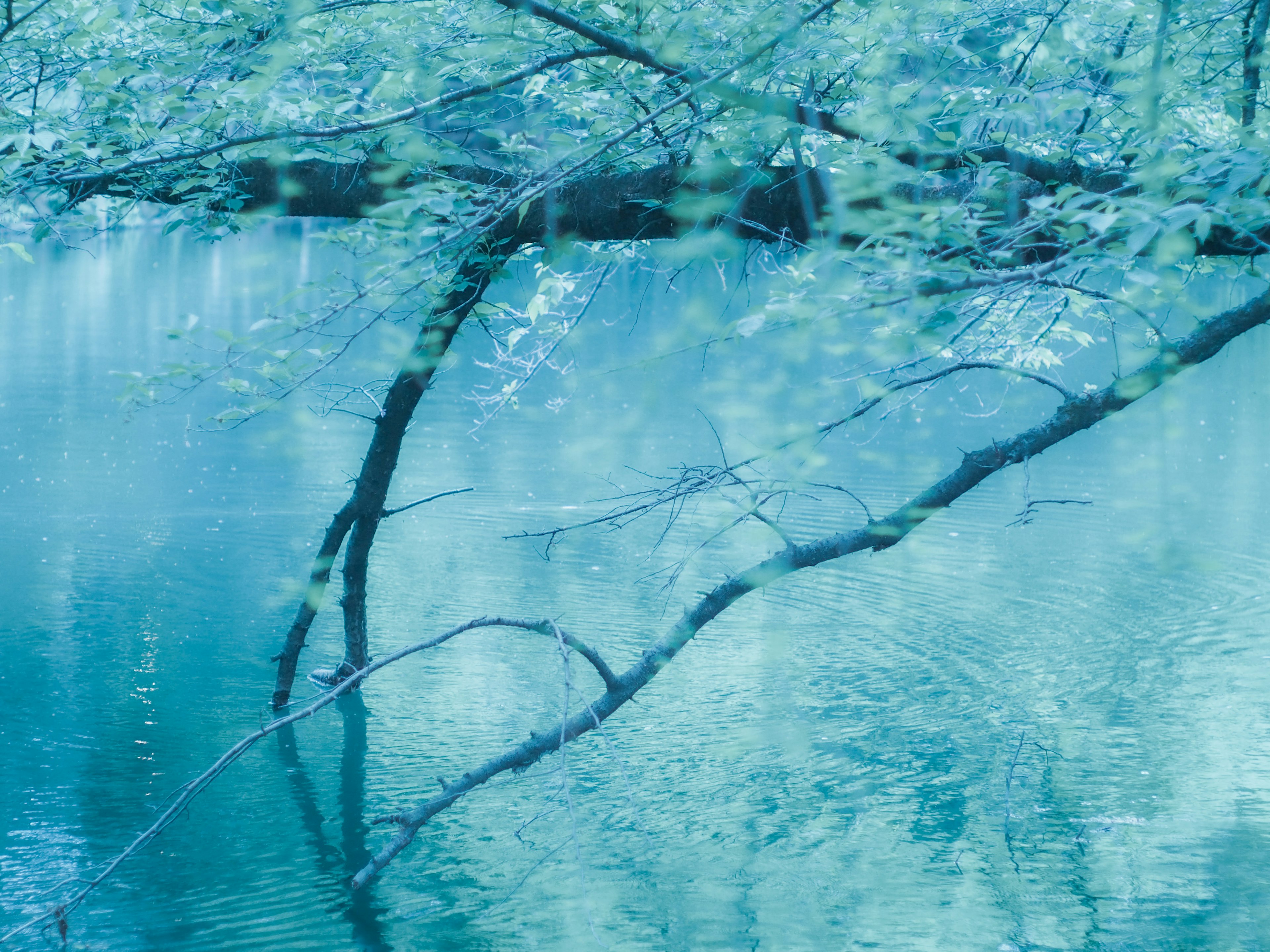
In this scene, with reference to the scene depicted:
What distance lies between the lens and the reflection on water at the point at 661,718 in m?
4.52

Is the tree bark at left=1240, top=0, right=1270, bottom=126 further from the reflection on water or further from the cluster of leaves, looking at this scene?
the reflection on water

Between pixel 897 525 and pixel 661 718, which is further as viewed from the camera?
pixel 661 718

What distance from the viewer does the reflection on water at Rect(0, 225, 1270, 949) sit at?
452 centimetres

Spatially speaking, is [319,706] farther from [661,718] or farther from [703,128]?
[661,718]

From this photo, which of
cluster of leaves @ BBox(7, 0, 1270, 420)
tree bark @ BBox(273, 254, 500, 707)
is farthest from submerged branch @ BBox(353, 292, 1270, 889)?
tree bark @ BBox(273, 254, 500, 707)

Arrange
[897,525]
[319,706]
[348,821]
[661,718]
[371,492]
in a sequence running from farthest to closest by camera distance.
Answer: [661,718] → [371,492] → [348,821] → [897,525] → [319,706]

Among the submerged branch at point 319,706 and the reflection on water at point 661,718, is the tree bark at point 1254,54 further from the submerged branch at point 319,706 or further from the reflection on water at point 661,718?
the submerged branch at point 319,706

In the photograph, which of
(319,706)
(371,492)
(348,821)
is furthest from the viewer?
(371,492)

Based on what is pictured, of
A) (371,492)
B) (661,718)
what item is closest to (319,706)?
(371,492)

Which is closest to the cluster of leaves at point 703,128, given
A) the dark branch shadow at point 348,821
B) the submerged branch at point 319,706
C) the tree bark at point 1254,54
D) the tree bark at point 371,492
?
the tree bark at point 1254,54

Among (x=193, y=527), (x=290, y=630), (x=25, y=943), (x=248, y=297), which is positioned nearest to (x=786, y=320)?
(x=25, y=943)

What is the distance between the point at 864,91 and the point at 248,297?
25.8 m

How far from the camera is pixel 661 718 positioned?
21.1 ft

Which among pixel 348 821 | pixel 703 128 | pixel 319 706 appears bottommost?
pixel 348 821
